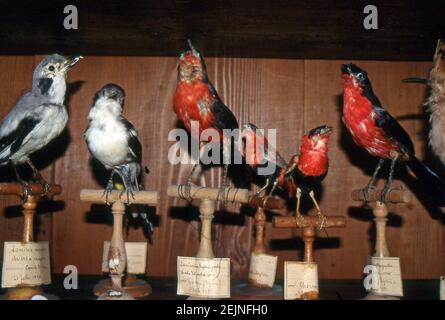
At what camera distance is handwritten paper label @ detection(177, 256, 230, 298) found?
1.12 m

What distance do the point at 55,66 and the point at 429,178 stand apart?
3.17 ft

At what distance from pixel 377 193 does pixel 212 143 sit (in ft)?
1.37

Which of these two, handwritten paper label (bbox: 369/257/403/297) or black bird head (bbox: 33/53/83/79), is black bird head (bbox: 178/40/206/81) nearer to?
black bird head (bbox: 33/53/83/79)

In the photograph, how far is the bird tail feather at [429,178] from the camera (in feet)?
4.25

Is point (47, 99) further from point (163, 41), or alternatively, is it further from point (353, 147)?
point (353, 147)

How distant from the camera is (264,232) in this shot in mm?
1474

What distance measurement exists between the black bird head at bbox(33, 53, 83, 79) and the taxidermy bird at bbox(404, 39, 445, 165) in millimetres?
846

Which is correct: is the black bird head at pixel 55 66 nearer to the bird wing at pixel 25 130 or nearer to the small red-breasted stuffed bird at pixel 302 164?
the bird wing at pixel 25 130

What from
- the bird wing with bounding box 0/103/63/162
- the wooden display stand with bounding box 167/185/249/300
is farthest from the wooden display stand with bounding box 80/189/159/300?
the bird wing with bounding box 0/103/63/162

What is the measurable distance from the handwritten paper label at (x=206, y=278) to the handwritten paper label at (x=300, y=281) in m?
0.13

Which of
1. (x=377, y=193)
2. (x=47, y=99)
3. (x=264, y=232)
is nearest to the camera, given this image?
(x=377, y=193)

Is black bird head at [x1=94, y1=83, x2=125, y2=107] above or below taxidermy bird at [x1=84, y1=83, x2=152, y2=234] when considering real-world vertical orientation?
above
